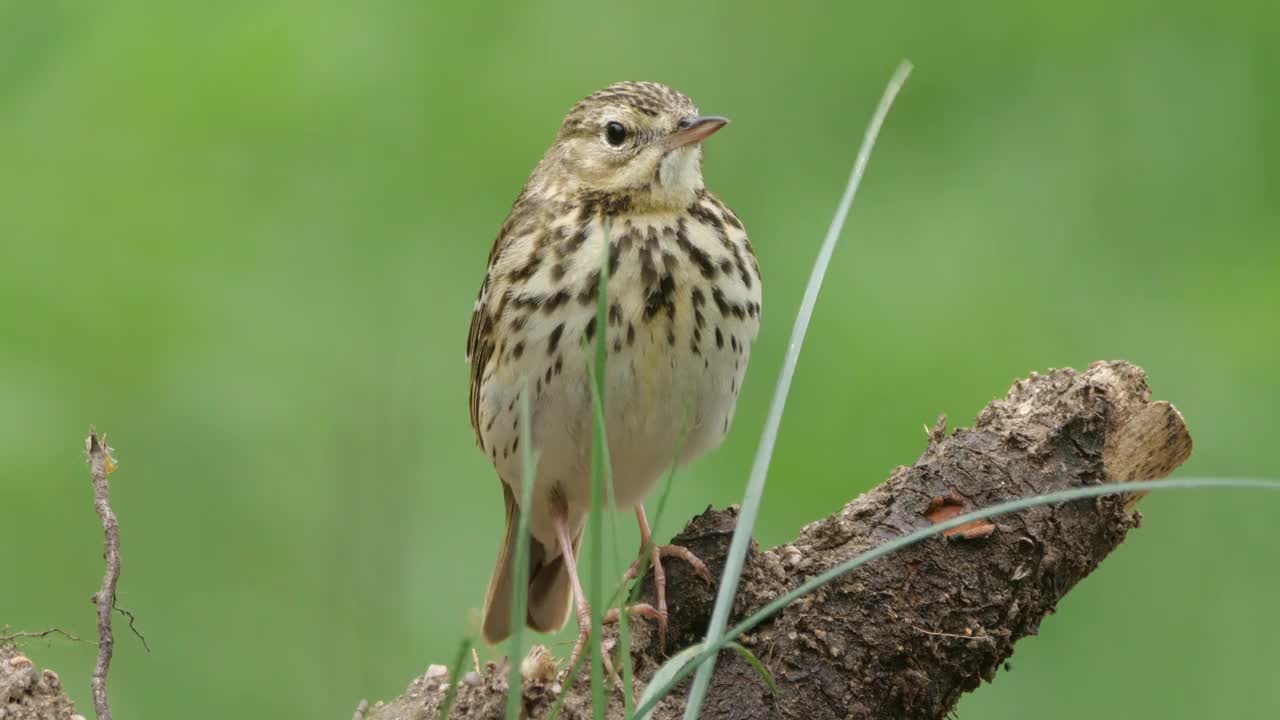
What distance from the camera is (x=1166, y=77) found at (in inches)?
292

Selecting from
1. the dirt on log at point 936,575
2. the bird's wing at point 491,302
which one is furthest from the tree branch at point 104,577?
the bird's wing at point 491,302

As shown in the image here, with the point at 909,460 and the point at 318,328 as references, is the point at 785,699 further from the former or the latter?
the point at 318,328

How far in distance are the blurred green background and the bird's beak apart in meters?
1.67

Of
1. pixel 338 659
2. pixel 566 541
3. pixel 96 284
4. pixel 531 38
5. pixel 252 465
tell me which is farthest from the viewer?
pixel 531 38

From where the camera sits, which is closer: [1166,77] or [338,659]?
[338,659]

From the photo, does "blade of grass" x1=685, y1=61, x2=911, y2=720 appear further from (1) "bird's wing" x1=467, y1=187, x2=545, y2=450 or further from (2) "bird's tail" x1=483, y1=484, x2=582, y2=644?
(2) "bird's tail" x1=483, y1=484, x2=582, y2=644

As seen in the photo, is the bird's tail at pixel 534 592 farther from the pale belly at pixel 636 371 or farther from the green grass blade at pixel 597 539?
the green grass blade at pixel 597 539

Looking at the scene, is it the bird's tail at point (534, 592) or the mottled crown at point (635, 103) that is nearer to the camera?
the mottled crown at point (635, 103)

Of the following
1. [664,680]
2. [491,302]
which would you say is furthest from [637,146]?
[664,680]

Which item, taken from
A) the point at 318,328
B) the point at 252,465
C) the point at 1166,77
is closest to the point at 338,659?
the point at 252,465

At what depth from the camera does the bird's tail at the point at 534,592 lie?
16.2 feet

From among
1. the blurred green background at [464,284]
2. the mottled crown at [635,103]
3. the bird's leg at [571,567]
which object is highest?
the blurred green background at [464,284]

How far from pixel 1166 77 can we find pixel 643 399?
397 centimetres

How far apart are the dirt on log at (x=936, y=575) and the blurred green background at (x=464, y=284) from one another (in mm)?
1870
